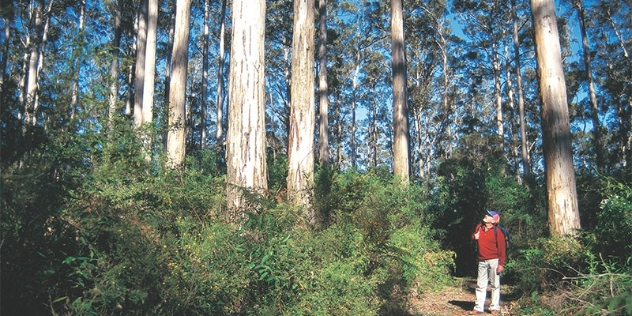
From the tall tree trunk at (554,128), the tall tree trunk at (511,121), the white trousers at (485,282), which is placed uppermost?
the tall tree trunk at (511,121)

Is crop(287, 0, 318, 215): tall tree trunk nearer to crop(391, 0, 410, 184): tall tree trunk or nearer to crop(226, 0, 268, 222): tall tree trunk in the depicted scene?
crop(226, 0, 268, 222): tall tree trunk

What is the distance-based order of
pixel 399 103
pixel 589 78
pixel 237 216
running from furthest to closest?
pixel 589 78
pixel 399 103
pixel 237 216

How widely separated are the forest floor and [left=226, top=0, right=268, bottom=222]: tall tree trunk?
3.05 m

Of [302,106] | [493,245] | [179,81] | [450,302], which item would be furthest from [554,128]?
[179,81]

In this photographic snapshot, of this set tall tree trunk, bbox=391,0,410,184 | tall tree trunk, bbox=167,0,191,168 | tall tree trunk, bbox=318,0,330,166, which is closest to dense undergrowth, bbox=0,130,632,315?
tall tree trunk, bbox=167,0,191,168

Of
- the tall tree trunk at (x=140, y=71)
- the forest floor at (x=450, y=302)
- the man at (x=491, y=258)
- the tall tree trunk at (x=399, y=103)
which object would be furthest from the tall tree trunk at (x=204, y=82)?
the man at (x=491, y=258)

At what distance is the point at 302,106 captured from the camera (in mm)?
8719

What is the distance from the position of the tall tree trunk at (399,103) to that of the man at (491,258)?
467 cm

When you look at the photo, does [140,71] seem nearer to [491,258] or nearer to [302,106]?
[302,106]

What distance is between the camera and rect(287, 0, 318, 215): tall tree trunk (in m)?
8.34

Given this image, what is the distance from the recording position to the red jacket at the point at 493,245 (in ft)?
24.0

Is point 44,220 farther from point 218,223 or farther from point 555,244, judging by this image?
point 555,244

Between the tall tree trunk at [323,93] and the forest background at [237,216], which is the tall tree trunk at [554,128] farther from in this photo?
the tall tree trunk at [323,93]

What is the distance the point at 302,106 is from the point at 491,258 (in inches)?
151
